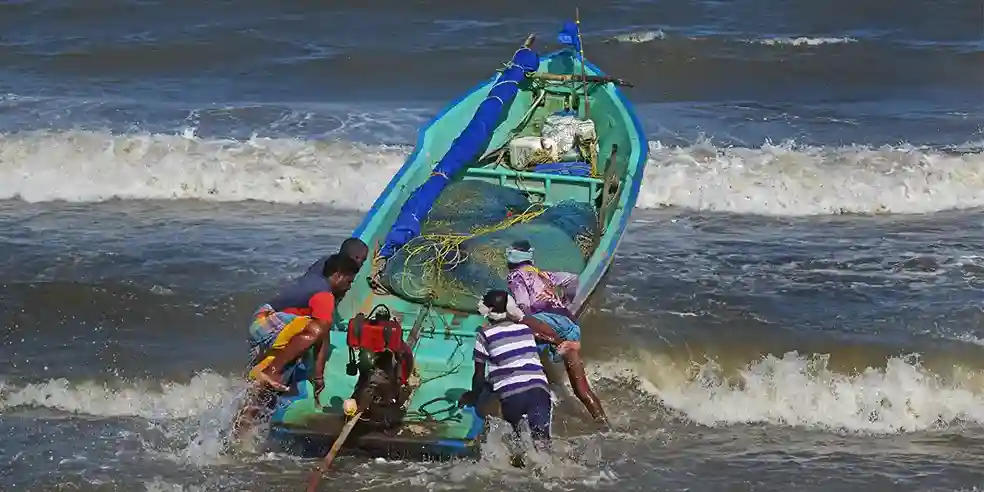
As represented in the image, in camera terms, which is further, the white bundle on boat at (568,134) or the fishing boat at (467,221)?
the white bundle on boat at (568,134)

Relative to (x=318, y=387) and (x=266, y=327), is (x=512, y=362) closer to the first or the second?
(x=318, y=387)

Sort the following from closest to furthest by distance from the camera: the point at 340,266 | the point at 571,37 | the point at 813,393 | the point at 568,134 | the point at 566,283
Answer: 1. the point at 340,266
2. the point at 566,283
3. the point at 813,393
4. the point at 568,134
5. the point at 571,37

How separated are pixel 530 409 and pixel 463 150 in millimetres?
4689

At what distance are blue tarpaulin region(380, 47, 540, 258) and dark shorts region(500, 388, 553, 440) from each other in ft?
8.67

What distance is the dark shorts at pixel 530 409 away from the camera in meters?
8.39

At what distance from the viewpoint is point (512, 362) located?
8.37 metres

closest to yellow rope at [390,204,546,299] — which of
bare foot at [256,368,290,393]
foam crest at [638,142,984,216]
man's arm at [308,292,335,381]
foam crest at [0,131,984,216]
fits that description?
man's arm at [308,292,335,381]

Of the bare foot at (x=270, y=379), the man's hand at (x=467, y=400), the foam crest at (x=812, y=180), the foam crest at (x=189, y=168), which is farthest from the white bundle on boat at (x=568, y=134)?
the bare foot at (x=270, y=379)

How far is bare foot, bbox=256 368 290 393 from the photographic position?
8719 mm

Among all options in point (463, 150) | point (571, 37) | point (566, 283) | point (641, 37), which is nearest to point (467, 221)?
point (463, 150)

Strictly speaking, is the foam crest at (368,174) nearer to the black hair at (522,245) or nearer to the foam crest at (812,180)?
the foam crest at (812,180)

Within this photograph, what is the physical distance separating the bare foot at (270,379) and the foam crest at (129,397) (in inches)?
48.3

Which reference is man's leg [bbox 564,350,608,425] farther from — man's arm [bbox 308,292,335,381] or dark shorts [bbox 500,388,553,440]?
man's arm [bbox 308,292,335,381]

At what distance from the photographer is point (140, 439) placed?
365 inches
